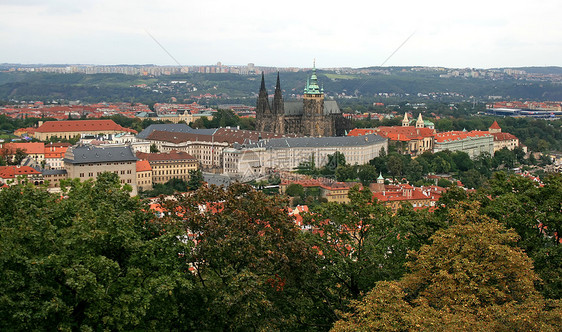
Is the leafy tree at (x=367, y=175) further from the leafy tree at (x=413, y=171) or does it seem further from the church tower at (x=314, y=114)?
the church tower at (x=314, y=114)

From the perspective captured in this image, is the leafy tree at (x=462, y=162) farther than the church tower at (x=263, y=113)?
No

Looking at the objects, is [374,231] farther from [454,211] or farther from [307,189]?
[307,189]

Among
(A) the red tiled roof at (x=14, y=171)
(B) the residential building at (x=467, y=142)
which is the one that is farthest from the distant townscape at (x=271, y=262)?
(B) the residential building at (x=467, y=142)

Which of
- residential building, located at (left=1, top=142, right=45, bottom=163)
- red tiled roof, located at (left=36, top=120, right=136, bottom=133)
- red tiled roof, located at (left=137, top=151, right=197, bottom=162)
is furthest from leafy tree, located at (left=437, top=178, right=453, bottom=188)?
red tiled roof, located at (left=36, top=120, right=136, bottom=133)

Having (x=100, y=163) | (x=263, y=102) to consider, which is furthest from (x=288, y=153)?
(x=100, y=163)

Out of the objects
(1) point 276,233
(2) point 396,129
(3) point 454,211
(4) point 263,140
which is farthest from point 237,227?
(2) point 396,129

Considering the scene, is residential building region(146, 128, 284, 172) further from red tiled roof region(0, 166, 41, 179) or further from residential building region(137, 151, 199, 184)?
red tiled roof region(0, 166, 41, 179)
